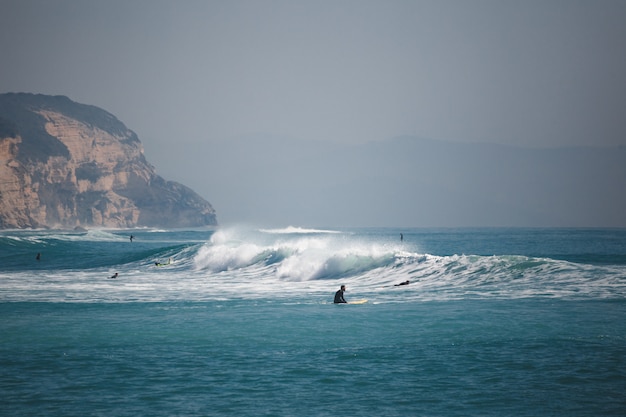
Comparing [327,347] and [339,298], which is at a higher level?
[339,298]

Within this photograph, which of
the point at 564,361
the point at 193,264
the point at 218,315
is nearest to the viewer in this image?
the point at 564,361

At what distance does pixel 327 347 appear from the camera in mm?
16688

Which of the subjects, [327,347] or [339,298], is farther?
[339,298]

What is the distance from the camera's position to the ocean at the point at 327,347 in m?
11.8

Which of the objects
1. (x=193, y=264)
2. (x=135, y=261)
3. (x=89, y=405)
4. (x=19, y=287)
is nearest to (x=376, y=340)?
(x=89, y=405)

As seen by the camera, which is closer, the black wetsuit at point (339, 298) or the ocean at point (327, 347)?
the ocean at point (327, 347)

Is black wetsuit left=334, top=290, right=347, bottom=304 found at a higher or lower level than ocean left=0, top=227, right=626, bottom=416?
higher

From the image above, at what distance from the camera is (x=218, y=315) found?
22906 mm

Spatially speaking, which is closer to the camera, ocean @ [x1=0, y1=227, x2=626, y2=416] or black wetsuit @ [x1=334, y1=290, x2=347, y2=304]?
ocean @ [x1=0, y1=227, x2=626, y2=416]

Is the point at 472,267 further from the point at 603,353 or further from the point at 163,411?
the point at 163,411

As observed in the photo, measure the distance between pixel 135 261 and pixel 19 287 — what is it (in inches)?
1004

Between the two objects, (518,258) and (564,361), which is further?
(518,258)

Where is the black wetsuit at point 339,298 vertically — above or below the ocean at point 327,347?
above

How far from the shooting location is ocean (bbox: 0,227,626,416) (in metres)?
11.8
